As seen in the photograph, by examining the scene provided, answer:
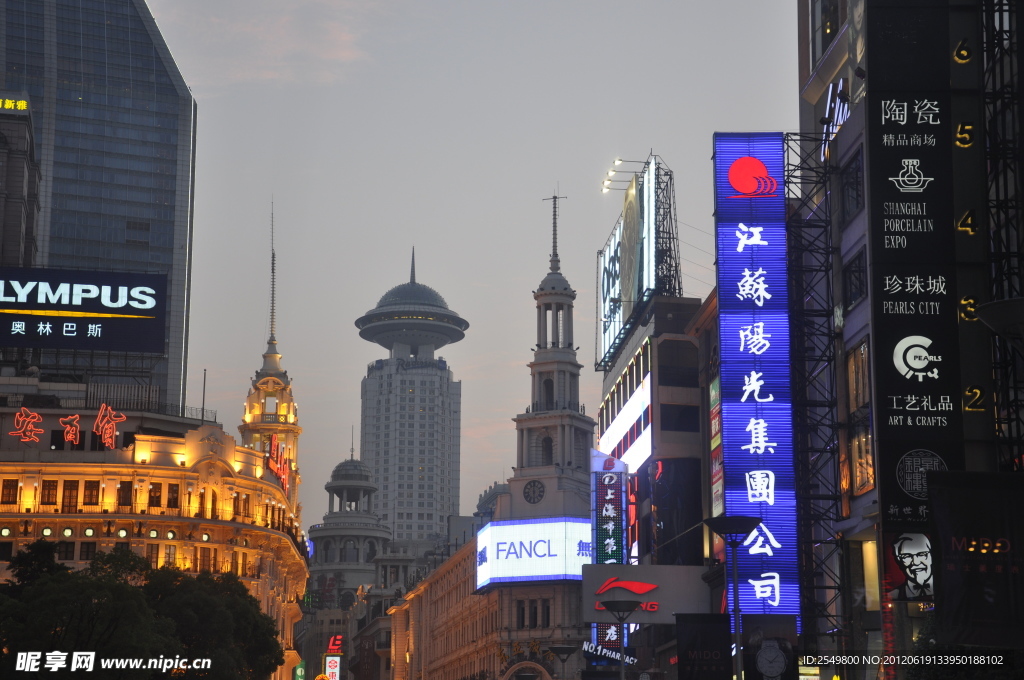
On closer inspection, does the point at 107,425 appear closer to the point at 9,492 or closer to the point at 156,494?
the point at 156,494

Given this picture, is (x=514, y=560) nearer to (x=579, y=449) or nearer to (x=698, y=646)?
(x=579, y=449)

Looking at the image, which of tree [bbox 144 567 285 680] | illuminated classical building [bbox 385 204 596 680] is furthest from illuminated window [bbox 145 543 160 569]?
illuminated classical building [bbox 385 204 596 680]

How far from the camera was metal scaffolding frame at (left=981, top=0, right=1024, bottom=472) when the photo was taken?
194 feet

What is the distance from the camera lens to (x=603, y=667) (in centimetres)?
11056

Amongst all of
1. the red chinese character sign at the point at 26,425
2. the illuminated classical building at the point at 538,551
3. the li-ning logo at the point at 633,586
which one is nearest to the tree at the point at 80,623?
the li-ning logo at the point at 633,586

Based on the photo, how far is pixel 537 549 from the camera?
146m

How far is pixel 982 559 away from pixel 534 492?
359ft

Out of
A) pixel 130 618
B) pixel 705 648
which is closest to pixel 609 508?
pixel 130 618

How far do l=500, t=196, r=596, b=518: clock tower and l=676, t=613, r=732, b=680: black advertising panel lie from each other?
9774 cm

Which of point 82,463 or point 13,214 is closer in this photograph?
point 82,463

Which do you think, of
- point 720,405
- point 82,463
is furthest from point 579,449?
point 720,405

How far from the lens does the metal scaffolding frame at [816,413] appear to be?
69.2m

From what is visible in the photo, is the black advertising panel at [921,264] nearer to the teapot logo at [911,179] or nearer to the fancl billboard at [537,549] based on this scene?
the teapot logo at [911,179]

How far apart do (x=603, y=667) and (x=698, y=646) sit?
56.8 meters
